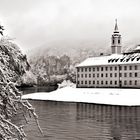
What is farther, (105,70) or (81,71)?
(81,71)

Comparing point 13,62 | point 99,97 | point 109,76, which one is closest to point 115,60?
point 109,76

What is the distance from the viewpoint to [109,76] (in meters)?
104

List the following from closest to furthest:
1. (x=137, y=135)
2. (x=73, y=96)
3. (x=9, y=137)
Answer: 1. (x=9, y=137)
2. (x=137, y=135)
3. (x=73, y=96)

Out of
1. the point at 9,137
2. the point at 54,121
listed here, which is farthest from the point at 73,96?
the point at 9,137

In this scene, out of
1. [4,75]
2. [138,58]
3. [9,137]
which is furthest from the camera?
[138,58]

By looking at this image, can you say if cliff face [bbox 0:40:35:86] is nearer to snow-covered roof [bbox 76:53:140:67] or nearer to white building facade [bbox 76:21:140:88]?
white building facade [bbox 76:21:140:88]

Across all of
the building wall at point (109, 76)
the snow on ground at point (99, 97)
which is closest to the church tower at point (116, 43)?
the building wall at point (109, 76)

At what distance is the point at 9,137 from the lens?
8164 mm

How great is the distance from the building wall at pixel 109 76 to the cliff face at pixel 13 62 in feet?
291

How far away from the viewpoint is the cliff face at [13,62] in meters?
7.47

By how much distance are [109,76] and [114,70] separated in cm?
267

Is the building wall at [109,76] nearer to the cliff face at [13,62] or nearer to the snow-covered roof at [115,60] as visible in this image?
the snow-covered roof at [115,60]

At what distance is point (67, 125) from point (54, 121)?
3.18 meters

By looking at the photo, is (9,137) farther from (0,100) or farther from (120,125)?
(120,125)
